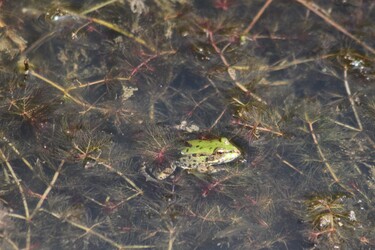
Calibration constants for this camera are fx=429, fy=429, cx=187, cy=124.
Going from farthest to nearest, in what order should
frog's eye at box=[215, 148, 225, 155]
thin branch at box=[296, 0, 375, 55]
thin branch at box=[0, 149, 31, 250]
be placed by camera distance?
thin branch at box=[0, 149, 31, 250]
frog's eye at box=[215, 148, 225, 155]
thin branch at box=[296, 0, 375, 55]

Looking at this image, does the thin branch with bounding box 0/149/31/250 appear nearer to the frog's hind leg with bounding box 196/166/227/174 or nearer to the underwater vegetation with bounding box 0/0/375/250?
the underwater vegetation with bounding box 0/0/375/250

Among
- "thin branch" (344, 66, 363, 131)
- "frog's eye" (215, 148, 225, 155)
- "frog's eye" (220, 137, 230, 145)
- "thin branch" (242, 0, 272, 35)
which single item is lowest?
"frog's eye" (215, 148, 225, 155)

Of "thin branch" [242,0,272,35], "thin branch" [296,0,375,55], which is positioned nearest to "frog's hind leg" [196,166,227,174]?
"thin branch" [242,0,272,35]

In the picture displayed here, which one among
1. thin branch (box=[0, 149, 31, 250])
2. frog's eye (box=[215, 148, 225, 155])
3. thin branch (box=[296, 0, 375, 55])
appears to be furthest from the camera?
thin branch (box=[0, 149, 31, 250])

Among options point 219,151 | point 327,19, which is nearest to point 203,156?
point 219,151

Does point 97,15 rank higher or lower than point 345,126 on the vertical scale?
higher

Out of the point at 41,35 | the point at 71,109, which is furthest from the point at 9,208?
the point at 41,35

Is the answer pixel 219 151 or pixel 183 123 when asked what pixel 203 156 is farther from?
pixel 183 123

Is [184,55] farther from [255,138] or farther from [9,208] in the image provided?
[9,208]
